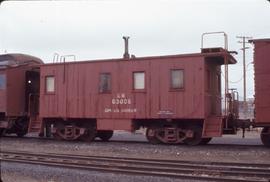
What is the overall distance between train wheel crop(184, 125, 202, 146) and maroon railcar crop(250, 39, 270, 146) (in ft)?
7.71

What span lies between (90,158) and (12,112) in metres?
9.74

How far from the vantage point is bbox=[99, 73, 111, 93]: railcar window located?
63.3 feet

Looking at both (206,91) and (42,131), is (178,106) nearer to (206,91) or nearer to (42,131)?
(206,91)

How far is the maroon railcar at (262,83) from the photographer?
15.7m

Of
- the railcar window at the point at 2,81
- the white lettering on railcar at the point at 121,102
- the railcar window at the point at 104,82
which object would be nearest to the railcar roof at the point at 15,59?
the railcar window at the point at 2,81

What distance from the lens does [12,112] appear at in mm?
21859

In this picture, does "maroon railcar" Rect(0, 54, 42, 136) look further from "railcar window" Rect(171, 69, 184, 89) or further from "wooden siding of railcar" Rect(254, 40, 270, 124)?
"wooden siding of railcar" Rect(254, 40, 270, 124)

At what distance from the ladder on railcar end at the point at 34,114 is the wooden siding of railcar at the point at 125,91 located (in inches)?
34.3

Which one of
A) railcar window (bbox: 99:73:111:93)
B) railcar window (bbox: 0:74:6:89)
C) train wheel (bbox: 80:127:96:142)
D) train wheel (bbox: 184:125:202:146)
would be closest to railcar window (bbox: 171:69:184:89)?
train wheel (bbox: 184:125:202:146)

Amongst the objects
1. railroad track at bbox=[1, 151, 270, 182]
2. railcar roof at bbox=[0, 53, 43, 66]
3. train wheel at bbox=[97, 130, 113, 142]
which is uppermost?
railcar roof at bbox=[0, 53, 43, 66]

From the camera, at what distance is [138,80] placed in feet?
61.3

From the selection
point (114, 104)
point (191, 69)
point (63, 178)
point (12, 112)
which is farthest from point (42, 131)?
point (63, 178)

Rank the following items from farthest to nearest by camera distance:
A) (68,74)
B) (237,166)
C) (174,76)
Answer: (68,74) → (174,76) → (237,166)

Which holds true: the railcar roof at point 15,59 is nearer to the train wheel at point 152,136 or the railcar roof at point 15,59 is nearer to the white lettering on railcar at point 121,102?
the white lettering on railcar at point 121,102
